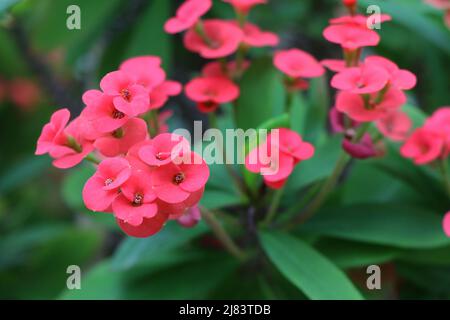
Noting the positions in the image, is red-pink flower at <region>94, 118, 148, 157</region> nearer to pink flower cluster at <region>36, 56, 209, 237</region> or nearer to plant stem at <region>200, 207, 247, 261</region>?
pink flower cluster at <region>36, 56, 209, 237</region>

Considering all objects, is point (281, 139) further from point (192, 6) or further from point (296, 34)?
point (296, 34)

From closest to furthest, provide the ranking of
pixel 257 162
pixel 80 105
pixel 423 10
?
pixel 257 162
pixel 423 10
pixel 80 105

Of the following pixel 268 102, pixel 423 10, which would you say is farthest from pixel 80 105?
pixel 423 10

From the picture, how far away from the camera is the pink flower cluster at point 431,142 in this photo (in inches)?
36.8

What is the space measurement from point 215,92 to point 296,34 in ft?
2.58

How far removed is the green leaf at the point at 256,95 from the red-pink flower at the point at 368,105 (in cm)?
21

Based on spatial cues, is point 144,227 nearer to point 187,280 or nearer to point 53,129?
point 53,129

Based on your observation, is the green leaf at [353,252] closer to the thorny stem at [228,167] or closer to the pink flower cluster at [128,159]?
the thorny stem at [228,167]

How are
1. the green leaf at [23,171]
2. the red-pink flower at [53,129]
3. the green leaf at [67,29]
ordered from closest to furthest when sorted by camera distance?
1. the red-pink flower at [53,129]
2. the green leaf at [67,29]
3. the green leaf at [23,171]

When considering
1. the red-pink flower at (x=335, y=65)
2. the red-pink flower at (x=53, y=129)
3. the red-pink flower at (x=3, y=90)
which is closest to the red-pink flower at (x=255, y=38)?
the red-pink flower at (x=335, y=65)

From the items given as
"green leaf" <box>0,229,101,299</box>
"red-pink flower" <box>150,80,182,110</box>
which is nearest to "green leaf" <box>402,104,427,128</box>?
"red-pink flower" <box>150,80,182,110</box>

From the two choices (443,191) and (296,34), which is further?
(296,34)

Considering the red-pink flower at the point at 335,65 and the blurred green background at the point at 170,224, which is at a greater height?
the red-pink flower at the point at 335,65

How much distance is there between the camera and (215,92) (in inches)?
38.3
